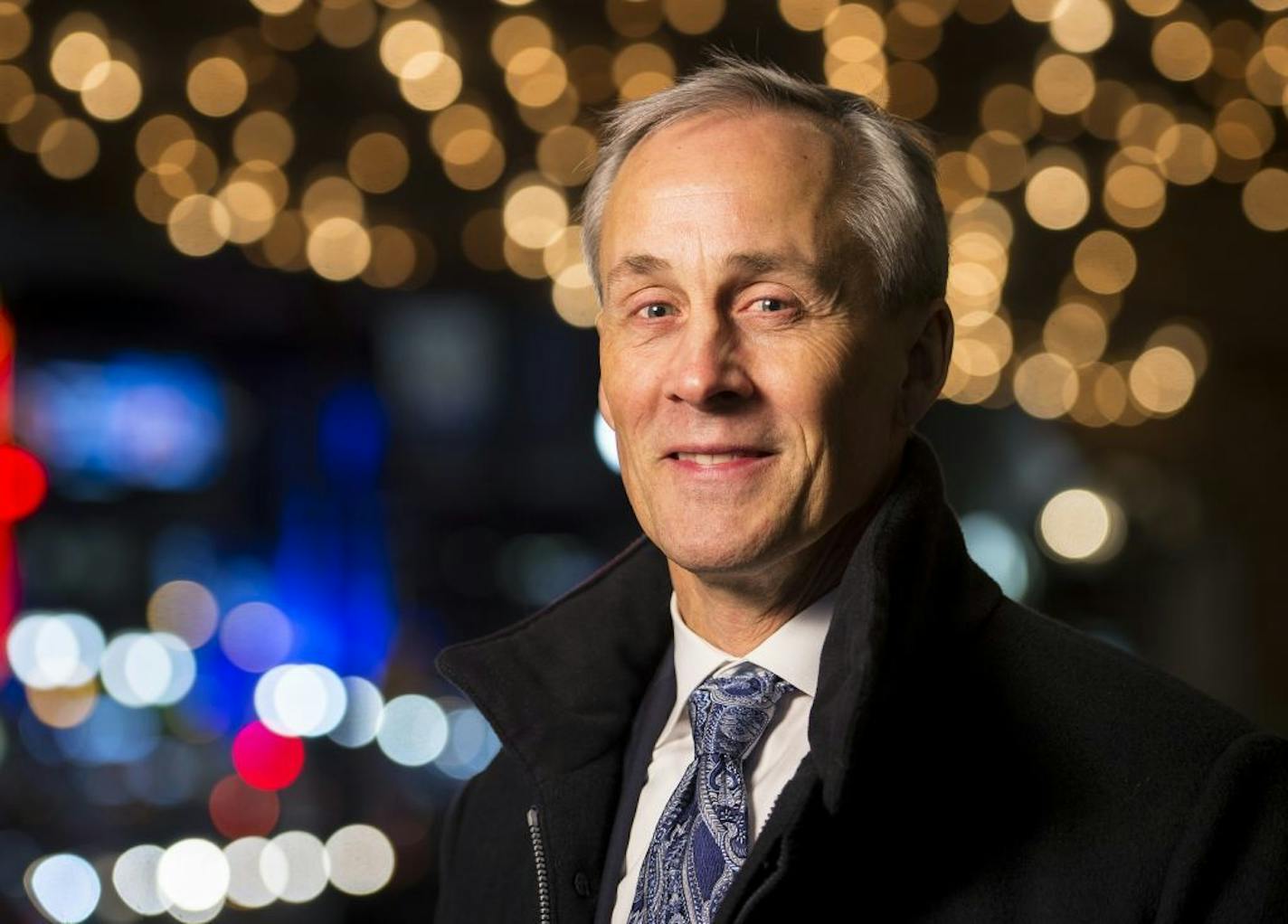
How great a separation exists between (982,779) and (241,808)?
5238 mm

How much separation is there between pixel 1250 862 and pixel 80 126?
16.8 feet

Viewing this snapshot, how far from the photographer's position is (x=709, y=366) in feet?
5.42

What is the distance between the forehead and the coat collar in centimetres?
30

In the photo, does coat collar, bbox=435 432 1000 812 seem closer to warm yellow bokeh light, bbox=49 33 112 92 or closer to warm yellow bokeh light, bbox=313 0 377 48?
warm yellow bokeh light, bbox=313 0 377 48

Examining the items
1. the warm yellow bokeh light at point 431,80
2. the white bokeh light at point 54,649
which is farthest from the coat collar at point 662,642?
the white bokeh light at point 54,649

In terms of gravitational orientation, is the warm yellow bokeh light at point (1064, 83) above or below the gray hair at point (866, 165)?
below

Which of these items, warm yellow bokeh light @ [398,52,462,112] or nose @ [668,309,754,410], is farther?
warm yellow bokeh light @ [398,52,462,112]

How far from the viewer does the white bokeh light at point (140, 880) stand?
211 inches

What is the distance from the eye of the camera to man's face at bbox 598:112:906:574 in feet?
5.48

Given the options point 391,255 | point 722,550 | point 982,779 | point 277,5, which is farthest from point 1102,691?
point 391,255

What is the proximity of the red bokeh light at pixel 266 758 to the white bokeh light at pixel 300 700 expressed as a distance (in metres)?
0.12

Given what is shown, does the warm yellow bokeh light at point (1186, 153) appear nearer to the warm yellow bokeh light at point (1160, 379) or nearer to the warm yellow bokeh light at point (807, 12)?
the warm yellow bokeh light at point (807, 12)

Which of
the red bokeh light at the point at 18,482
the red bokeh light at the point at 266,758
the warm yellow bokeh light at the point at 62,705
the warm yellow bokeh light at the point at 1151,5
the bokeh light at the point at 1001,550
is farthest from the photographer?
the bokeh light at the point at 1001,550

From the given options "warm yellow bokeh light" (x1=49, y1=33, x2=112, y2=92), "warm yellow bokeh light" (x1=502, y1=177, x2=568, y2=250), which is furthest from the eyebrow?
"warm yellow bokeh light" (x1=502, y1=177, x2=568, y2=250)
